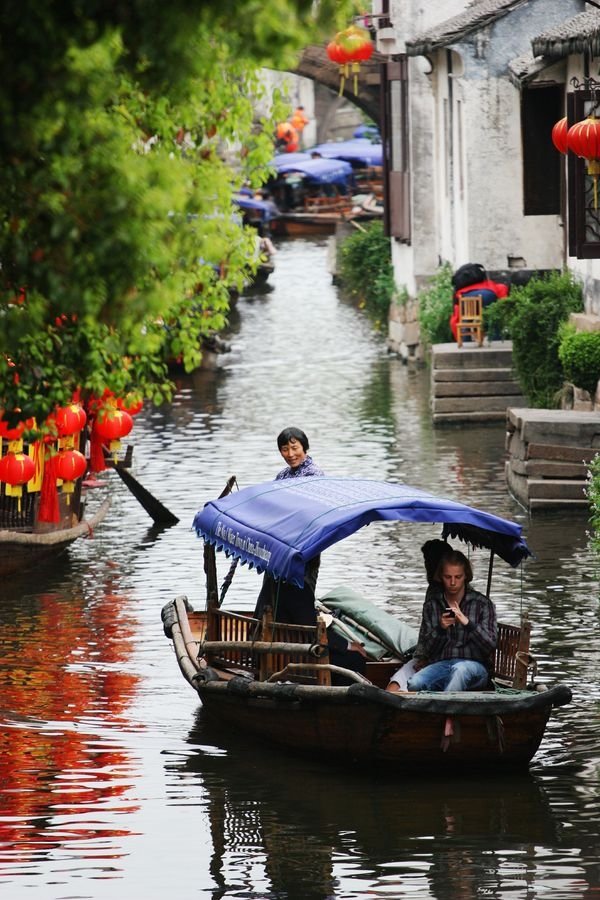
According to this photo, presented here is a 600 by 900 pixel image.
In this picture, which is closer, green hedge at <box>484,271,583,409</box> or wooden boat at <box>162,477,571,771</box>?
wooden boat at <box>162,477,571,771</box>

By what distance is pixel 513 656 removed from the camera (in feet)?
41.5

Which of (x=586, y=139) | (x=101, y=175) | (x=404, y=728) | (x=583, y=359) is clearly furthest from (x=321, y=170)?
(x=101, y=175)

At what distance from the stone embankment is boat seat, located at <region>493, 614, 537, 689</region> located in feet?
24.7

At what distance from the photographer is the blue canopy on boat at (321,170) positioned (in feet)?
188

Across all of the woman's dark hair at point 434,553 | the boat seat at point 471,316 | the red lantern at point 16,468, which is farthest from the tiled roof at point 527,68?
the woman's dark hair at point 434,553

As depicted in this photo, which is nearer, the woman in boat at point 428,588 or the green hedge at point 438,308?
the woman in boat at point 428,588

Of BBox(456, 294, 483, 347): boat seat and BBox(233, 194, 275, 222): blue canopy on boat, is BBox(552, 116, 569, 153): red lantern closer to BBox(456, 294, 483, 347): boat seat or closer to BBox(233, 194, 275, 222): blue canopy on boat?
BBox(456, 294, 483, 347): boat seat

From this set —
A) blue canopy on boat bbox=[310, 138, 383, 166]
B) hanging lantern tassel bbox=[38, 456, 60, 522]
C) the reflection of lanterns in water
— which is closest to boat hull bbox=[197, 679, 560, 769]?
the reflection of lanterns in water

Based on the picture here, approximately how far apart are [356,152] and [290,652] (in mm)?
50230

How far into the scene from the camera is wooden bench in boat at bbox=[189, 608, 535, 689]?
12242 mm

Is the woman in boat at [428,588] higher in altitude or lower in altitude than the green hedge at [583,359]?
lower

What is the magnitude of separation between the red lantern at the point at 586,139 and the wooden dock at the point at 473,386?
753 centimetres

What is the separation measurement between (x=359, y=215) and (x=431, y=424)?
76.3 feet

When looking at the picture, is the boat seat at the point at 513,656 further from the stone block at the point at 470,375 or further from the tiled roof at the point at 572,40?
the stone block at the point at 470,375
